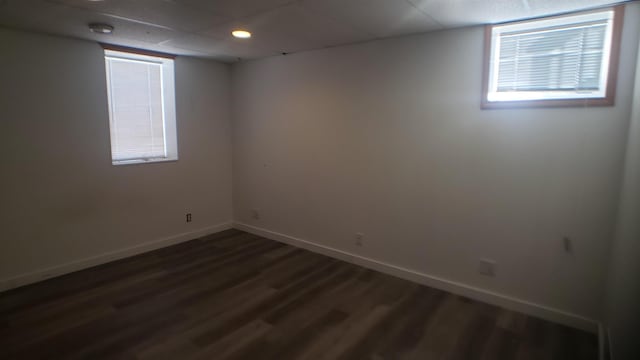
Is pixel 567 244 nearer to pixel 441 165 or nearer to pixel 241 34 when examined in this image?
pixel 441 165

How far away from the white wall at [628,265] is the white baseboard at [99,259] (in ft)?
14.0

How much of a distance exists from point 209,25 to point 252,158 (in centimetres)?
213

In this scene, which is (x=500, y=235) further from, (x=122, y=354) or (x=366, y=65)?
(x=122, y=354)

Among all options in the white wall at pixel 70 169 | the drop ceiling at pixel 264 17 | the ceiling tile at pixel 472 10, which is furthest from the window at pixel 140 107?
the ceiling tile at pixel 472 10


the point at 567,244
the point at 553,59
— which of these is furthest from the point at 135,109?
the point at 567,244

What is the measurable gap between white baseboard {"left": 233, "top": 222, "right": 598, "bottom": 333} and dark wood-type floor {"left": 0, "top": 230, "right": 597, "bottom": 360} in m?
0.07

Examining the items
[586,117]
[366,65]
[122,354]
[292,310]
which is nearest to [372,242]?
[292,310]

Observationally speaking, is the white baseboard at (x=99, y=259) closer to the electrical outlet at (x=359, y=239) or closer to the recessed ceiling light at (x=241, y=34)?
the electrical outlet at (x=359, y=239)

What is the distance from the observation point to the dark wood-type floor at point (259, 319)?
7.75 feet

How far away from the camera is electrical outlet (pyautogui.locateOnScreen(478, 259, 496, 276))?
2.95 meters

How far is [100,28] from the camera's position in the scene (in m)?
2.95

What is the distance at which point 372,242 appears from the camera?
12.1ft

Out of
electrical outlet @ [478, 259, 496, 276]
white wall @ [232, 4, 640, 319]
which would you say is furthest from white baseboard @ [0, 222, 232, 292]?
electrical outlet @ [478, 259, 496, 276]

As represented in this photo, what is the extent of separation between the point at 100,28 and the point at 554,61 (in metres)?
3.61
